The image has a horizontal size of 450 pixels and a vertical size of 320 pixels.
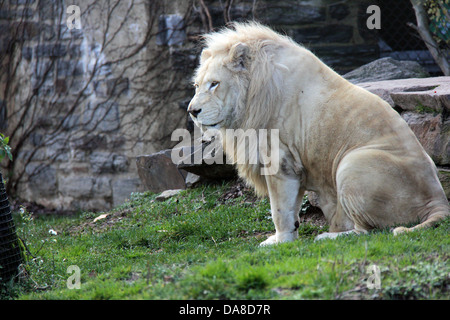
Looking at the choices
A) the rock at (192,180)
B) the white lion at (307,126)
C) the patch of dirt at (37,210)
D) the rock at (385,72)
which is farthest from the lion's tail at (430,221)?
the patch of dirt at (37,210)

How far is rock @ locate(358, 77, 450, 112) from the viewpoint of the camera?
231 inches

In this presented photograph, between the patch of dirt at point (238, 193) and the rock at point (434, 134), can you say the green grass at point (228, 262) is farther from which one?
the rock at point (434, 134)

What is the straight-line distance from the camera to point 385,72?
838 centimetres

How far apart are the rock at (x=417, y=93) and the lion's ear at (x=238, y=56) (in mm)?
2038

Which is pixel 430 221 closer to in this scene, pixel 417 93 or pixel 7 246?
pixel 417 93

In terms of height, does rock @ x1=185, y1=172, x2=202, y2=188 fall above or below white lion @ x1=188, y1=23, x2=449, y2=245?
below

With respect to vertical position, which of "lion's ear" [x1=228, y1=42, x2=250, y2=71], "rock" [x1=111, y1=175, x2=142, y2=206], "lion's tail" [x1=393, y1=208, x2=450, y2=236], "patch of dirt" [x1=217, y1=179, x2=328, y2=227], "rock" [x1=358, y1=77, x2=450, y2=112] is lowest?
"rock" [x1=111, y1=175, x2=142, y2=206]

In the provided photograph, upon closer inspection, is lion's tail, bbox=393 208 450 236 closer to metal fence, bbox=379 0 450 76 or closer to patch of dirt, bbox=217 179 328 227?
patch of dirt, bbox=217 179 328 227

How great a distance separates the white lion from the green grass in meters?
0.27

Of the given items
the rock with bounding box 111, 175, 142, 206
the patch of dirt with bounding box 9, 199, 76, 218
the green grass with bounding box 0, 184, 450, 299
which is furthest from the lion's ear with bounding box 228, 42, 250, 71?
the patch of dirt with bounding box 9, 199, 76, 218

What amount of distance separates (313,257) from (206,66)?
2190 mm
